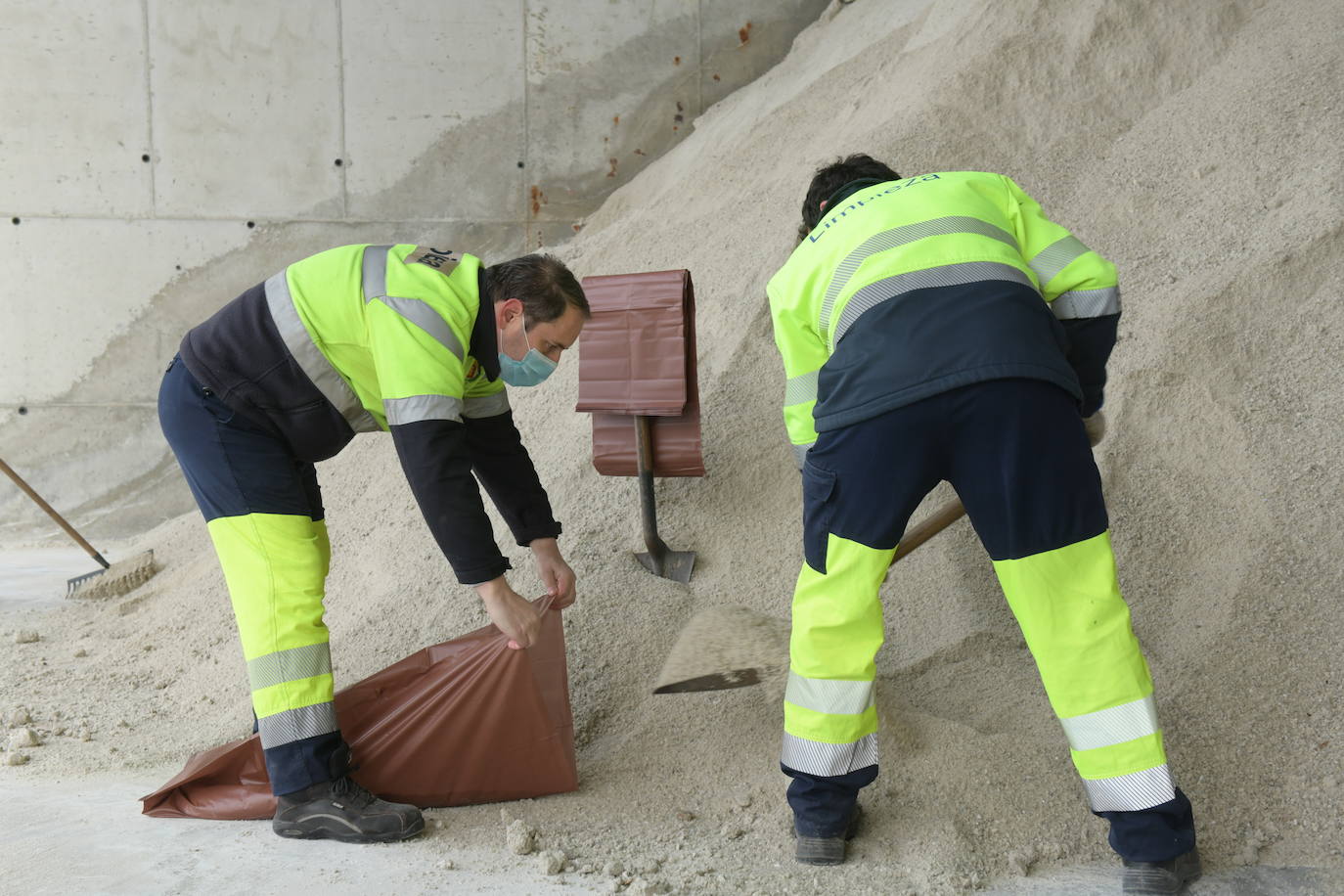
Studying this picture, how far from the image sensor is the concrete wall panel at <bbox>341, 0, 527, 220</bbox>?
5859 millimetres

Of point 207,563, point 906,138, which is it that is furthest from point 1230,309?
point 207,563

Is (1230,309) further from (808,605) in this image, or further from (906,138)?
(808,605)

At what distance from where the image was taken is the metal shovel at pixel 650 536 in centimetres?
317

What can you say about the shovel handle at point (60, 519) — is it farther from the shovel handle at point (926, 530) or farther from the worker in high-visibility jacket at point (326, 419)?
the shovel handle at point (926, 530)

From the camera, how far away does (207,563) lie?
432 centimetres

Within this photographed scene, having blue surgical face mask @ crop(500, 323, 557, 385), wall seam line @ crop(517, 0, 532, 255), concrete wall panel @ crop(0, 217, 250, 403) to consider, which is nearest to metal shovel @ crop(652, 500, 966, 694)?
blue surgical face mask @ crop(500, 323, 557, 385)

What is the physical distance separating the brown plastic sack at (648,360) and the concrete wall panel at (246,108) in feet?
11.0

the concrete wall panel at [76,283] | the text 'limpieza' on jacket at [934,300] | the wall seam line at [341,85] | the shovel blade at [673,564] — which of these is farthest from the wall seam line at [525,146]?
the text 'limpieza' on jacket at [934,300]

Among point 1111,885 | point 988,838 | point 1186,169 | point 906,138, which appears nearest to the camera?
point 1111,885

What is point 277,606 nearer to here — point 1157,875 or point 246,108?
point 1157,875

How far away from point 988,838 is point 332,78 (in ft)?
17.5

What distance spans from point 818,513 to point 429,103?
15.5ft

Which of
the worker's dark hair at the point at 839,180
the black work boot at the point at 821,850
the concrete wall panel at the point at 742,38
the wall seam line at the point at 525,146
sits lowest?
the black work boot at the point at 821,850

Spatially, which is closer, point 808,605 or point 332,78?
point 808,605
